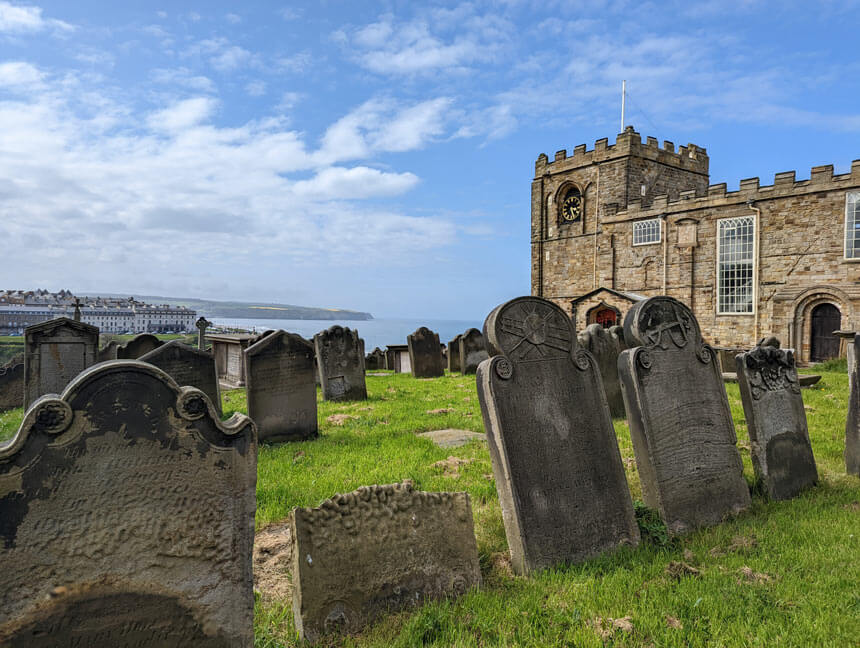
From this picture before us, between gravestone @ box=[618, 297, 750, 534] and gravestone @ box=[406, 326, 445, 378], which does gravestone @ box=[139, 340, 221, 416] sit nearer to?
gravestone @ box=[618, 297, 750, 534]

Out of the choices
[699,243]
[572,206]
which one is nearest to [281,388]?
[699,243]

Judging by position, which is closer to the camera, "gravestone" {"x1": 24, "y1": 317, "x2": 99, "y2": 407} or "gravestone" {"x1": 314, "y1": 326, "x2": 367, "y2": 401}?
"gravestone" {"x1": 24, "y1": 317, "x2": 99, "y2": 407}

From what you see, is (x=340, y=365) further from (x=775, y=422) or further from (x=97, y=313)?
(x=97, y=313)

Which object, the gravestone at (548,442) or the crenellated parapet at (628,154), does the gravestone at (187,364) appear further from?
the crenellated parapet at (628,154)

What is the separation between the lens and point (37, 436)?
2.27 metres

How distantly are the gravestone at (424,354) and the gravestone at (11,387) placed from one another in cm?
987

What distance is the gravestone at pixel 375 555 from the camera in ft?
9.36

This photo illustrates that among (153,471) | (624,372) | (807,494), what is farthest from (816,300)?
(153,471)

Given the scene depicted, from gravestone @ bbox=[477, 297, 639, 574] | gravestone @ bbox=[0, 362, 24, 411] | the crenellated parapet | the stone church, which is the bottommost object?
gravestone @ bbox=[0, 362, 24, 411]

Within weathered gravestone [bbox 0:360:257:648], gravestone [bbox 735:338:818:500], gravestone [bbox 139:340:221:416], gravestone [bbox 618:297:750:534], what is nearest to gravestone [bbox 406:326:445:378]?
gravestone [bbox 139:340:221:416]

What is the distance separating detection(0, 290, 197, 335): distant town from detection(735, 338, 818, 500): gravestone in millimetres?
103797

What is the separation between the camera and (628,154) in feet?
97.6

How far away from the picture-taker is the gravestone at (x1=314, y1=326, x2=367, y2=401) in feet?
37.3

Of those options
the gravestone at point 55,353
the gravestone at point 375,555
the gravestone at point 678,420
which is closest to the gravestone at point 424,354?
the gravestone at point 55,353
